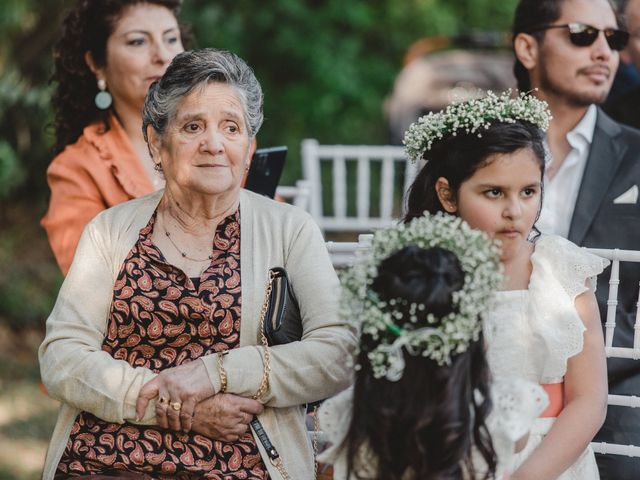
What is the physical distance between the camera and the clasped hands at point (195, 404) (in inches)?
110

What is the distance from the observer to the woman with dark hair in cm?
374

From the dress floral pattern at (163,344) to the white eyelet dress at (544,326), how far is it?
2.60 feet

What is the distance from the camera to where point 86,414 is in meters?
2.93

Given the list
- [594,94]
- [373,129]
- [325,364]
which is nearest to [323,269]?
[325,364]

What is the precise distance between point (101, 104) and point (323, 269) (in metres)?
1.53

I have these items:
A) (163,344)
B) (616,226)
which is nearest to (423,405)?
(163,344)

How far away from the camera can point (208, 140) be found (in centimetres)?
298

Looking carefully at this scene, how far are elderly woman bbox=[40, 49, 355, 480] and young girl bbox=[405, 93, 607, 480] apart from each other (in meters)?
0.51

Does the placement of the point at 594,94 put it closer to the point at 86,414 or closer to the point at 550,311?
the point at 550,311

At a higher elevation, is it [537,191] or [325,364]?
[537,191]

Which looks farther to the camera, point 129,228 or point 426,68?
point 426,68

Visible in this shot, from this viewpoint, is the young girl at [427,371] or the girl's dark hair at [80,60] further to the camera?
the girl's dark hair at [80,60]

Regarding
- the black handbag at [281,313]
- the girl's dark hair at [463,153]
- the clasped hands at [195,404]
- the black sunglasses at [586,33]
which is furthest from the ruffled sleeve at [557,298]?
the black sunglasses at [586,33]

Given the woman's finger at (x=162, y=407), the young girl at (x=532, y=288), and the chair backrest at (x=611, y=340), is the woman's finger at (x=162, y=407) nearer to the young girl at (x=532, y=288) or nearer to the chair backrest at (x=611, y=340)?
the young girl at (x=532, y=288)
